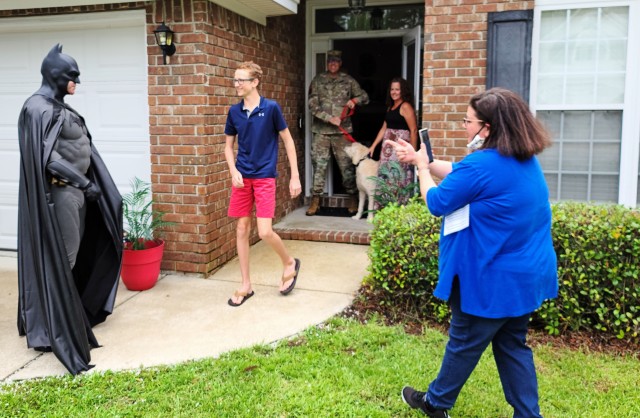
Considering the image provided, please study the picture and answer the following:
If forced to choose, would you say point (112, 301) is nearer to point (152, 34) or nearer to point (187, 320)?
point (187, 320)

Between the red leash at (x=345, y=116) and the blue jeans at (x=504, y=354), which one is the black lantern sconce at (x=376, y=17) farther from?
the blue jeans at (x=504, y=354)

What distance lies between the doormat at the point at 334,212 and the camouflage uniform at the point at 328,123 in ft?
0.92

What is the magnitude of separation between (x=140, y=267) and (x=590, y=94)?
172 inches

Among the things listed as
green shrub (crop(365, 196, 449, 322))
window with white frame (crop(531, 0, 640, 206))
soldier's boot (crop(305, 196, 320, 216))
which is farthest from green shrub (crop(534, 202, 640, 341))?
soldier's boot (crop(305, 196, 320, 216))

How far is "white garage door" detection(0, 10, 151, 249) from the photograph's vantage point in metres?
5.53

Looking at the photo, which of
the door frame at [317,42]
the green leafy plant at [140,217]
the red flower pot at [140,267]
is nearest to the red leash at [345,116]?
the door frame at [317,42]

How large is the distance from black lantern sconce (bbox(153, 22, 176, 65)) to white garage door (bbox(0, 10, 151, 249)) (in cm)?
35

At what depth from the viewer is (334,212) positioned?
8008mm

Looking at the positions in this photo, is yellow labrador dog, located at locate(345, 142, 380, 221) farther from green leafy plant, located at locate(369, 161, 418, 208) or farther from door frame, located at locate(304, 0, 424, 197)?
door frame, located at locate(304, 0, 424, 197)

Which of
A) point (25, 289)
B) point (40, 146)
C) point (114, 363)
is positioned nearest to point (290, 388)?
point (114, 363)

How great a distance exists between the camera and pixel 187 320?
4422 mm

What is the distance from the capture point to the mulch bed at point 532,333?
3861mm

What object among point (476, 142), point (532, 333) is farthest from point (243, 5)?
point (532, 333)

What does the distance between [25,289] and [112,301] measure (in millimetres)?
651
